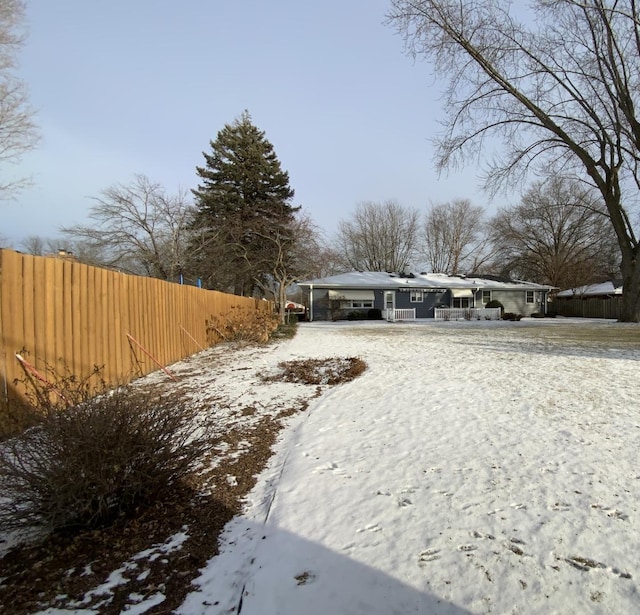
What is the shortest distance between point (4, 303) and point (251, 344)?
911cm

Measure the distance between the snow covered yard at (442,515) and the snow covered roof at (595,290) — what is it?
37.4 m

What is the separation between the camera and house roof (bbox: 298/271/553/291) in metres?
29.1

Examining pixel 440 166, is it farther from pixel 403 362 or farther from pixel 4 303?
pixel 4 303

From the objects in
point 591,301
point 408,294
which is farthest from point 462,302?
point 591,301

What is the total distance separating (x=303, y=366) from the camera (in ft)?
27.5

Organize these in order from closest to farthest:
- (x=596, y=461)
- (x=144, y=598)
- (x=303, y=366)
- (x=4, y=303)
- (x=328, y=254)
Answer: (x=144, y=598)
(x=596, y=461)
(x=4, y=303)
(x=303, y=366)
(x=328, y=254)

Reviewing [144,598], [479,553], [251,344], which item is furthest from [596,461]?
[251,344]

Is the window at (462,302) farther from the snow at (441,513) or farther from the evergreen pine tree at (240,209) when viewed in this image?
the snow at (441,513)

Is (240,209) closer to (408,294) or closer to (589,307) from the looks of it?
(408,294)

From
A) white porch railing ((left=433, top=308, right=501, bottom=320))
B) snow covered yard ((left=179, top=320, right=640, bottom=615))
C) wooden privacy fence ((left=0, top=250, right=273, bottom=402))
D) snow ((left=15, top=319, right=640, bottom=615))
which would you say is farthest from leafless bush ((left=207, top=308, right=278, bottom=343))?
white porch railing ((left=433, top=308, right=501, bottom=320))

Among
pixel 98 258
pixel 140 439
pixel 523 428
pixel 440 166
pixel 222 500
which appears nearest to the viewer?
pixel 140 439

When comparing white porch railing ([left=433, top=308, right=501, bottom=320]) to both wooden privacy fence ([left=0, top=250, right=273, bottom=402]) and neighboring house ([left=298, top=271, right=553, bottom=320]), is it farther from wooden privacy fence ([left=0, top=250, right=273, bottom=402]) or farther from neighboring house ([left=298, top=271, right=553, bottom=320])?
wooden privacy fence ([left=0, top=250, right=273, bottom=402])

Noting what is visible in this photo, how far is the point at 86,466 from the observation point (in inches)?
93.7

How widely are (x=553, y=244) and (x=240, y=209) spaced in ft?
109
